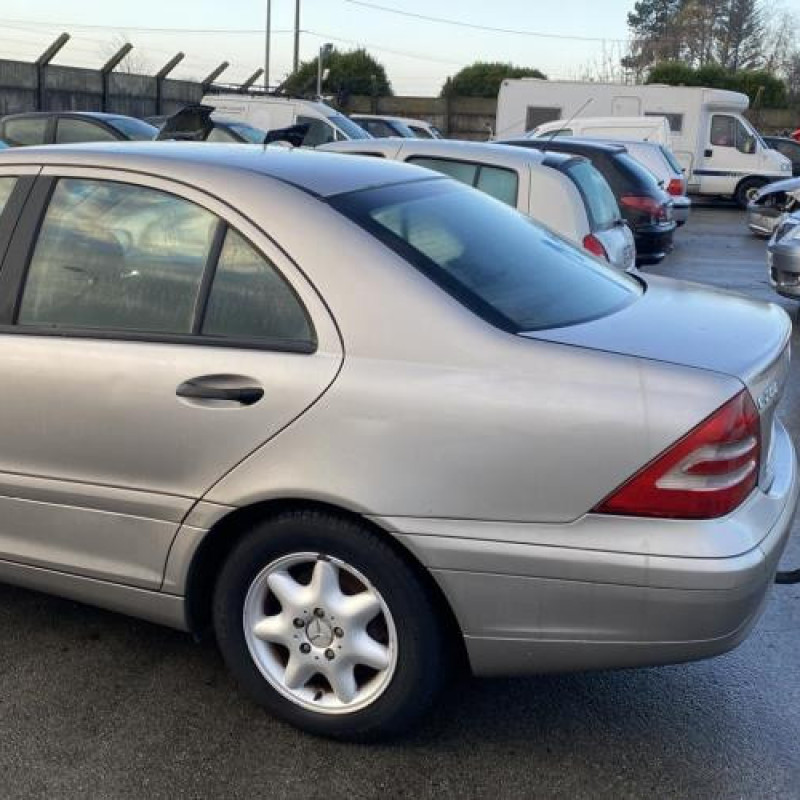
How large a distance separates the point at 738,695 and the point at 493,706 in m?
0.75

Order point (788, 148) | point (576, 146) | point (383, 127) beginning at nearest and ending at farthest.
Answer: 1. point (576, 146)
2. point (383, 127)
3. point (788, 148)

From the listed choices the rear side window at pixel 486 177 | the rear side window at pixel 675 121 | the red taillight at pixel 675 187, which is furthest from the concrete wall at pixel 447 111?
the rear side window at pixel 486 177

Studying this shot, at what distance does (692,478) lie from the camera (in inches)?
92.5

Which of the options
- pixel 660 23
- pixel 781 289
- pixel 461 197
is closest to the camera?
pixel 461 197

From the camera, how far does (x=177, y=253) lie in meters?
2.83

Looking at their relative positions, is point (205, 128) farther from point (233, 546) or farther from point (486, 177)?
point (233, 546)

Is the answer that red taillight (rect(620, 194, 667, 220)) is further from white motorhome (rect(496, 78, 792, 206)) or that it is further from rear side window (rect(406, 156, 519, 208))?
white motorhome (rect(496, 78, 792, 206))

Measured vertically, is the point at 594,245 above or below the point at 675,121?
below

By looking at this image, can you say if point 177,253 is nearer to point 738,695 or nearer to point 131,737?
point 131,737

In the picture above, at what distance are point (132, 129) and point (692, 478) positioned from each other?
13.0 meters

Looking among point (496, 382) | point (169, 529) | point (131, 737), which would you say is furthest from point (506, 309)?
point (131, 737)

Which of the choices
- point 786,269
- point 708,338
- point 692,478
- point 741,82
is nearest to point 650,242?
point 786,269

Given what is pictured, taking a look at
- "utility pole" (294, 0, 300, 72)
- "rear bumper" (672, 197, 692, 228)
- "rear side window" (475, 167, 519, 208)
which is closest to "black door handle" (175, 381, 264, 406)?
"rear side window" (475, 167, 519, 208)

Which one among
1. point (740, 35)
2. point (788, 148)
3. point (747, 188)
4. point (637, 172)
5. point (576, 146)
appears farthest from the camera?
point (740, 35)
